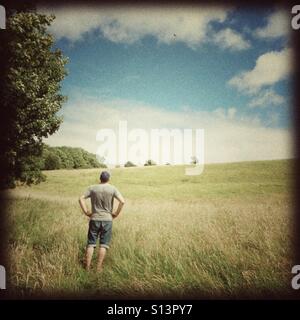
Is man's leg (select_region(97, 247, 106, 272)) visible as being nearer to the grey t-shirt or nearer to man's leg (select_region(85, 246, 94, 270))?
man's leg (select_region(85, 246, 94, 270))

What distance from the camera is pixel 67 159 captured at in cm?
1484

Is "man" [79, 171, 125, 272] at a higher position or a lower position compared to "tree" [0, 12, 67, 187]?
lower

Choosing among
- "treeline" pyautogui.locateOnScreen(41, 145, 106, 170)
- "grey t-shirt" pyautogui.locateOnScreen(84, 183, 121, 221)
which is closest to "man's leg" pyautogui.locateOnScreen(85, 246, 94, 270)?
"grey t-shirt" pyautogui.locateOnScreen(84, 183, 121, 221)

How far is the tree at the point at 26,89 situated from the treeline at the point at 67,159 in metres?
2.76

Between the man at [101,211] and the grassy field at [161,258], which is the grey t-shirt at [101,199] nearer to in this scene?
the man at [101,211]

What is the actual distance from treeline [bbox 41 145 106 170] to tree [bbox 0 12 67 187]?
2.76m

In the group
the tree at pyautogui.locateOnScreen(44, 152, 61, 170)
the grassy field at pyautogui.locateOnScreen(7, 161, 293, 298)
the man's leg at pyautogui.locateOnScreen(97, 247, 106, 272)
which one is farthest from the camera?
the tree at pyautogui.locateOnScreen(44, 152, 61, 170)

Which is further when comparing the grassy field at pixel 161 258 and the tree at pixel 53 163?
the tree at pixel 53 163

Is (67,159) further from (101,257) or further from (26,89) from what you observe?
(101,257)

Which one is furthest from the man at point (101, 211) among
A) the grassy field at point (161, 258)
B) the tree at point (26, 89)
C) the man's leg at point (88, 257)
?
the tree at point (26, 89)

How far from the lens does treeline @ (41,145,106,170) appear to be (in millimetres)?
12709

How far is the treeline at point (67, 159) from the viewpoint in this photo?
1271 centimetres

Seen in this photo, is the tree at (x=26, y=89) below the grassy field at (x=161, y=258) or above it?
above
